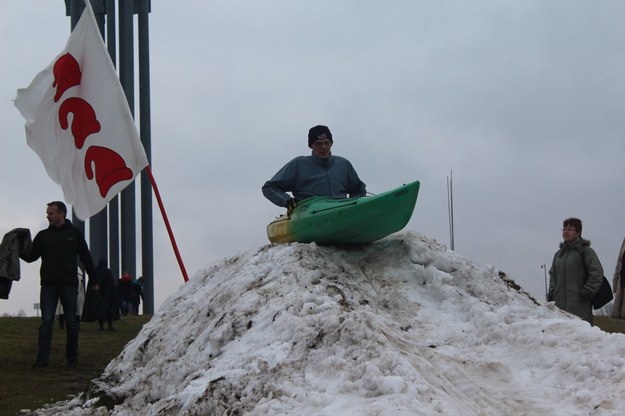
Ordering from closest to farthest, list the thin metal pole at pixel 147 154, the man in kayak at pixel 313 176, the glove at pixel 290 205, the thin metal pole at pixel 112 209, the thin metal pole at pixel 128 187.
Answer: the glove at pixel 290 205 < the man in kayak at pixel 313 176 < the thin metal pole at pixel 128 187 < the thin metal pole at pixel 147 154 < the thin metal pole at pixel 112 209

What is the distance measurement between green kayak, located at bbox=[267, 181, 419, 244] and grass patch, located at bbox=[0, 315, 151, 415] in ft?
8.52

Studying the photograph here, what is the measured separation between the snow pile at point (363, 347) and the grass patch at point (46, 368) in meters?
0.49

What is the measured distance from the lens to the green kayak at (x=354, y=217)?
271 inches

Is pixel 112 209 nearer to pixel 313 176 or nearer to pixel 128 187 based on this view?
pixel 128 187

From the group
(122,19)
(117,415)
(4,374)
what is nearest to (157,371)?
(117,415)

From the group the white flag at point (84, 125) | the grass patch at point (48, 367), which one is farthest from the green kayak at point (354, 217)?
the white flag at point (84, 125)

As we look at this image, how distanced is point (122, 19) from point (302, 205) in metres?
25.0

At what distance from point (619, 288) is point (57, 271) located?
6065 millimetres

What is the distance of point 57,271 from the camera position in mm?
9164

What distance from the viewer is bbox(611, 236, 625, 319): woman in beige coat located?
28.2 feet

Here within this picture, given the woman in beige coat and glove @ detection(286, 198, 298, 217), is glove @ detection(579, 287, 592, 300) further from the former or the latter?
glove @ detection(286, 198, 298, 217)

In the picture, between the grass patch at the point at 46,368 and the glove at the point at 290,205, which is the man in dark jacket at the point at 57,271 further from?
the glove at the point at 290,205

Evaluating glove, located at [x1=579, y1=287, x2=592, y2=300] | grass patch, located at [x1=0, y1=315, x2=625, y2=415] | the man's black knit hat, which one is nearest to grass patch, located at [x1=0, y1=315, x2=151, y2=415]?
grass patch, located at [x1=0, y1=315, x2=625, y2=415]

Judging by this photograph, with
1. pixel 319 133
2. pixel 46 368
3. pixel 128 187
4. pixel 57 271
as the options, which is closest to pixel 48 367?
pixel 46 368
